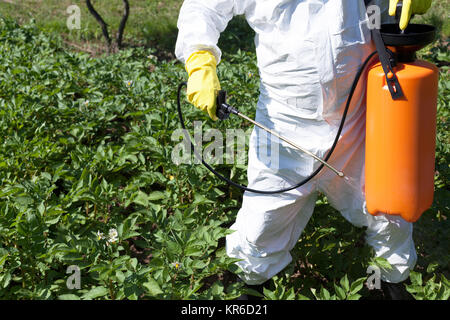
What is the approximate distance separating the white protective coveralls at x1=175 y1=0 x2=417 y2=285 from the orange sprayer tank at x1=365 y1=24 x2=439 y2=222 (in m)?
0.12

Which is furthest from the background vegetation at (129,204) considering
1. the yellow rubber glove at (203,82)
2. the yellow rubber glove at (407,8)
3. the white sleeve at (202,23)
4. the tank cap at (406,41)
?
the yellow rubber glove at (407,8)

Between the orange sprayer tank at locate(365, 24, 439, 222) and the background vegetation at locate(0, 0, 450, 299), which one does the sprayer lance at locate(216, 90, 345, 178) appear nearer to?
the orange sprayer tank at locate(365, 24, 439, 222)

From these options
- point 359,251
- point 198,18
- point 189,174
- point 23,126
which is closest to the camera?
point 198,18

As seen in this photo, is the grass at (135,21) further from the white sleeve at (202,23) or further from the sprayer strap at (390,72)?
the sprayer strap at (390,72)

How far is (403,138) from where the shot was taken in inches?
68.6

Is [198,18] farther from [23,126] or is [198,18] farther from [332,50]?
[23,126]

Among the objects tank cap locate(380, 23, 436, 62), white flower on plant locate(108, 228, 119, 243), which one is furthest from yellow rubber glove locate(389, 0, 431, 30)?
white flower on plant locate(108, 228, 119, 243)

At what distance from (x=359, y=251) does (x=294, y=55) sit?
38.5 inches

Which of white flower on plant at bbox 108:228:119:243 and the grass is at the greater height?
the grass

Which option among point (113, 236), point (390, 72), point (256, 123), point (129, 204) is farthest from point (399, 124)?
point (129, 204)

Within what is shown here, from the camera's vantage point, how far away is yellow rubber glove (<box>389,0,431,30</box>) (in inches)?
67.0

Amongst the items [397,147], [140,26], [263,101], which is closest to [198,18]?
[263,101]

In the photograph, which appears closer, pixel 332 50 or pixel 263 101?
pixel 332 50

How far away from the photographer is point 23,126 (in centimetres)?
334
